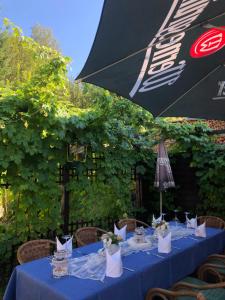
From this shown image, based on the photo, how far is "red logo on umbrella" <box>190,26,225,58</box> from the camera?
1.91m

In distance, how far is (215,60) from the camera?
7.30 ft

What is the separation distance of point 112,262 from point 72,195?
2.53m

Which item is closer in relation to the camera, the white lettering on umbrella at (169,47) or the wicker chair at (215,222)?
the white lettering on umbrella at (169,47)

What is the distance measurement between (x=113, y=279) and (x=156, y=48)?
1850 mm

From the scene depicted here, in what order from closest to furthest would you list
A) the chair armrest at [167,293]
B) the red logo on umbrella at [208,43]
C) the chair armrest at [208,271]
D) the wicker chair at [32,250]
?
the red logo on umbrella at [208,43] → the chair armrest at [167,293] → the chair armrest at [208,271] → the wicker chair at [32,250]

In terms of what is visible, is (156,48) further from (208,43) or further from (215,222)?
(215,222)

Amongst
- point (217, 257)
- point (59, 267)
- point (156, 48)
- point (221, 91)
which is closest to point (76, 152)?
point (59, 267)

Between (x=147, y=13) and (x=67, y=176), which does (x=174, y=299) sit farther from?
(x=67, y=176)

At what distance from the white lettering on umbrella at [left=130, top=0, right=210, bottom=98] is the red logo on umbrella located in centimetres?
12

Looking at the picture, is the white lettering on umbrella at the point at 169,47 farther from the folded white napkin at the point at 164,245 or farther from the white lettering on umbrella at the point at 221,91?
the folded white napkin at the point at 164,245

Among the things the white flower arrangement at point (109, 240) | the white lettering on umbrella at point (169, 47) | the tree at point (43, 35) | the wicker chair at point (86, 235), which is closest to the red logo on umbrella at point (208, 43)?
the white lettering on umbrella at point (169, 47)

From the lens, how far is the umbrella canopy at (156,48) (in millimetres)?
1625

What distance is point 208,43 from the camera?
78.0 inches

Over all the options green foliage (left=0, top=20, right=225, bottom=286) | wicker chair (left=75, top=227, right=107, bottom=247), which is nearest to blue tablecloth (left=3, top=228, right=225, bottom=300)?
wicker chair (left=75, top=227, right=107, bottom=247)
